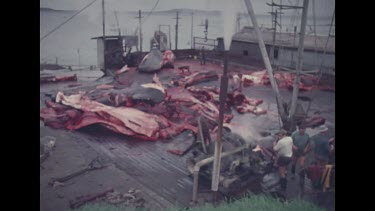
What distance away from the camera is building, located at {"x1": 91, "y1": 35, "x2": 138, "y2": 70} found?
23.0 feet

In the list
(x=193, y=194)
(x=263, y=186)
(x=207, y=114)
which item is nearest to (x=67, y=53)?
(x=207, y=114)

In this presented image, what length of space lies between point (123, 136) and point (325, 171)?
11.5 feet

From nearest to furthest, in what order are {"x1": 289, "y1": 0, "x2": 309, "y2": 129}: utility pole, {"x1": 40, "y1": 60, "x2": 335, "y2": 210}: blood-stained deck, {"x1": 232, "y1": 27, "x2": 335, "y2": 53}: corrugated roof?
{"x1": 40, "y1": 60, "x2": 335, "y2": 210}: blood-stained deck
{"x1": 289, "y1": 0, "x2": 309, "y2": 129}: utility pole
{"x1": 232, "y1": 27, "x2": 335, "y2": 53}: corrugated roof

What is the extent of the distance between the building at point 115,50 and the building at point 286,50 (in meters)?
2.16

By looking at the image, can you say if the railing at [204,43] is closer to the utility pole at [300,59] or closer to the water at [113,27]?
the water at [113,27]

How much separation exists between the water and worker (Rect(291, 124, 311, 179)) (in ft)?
6.67

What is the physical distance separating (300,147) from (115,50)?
402 cm

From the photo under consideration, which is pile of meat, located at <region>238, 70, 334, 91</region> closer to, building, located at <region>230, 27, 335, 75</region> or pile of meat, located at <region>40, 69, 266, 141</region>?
building, located at <region>230, 27, 335, 75</region>

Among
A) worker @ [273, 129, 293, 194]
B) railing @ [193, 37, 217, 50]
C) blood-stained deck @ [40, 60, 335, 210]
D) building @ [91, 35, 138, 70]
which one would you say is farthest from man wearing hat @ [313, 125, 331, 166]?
building @ [91, 35, 138, 70]

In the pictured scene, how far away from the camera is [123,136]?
20.5 ft

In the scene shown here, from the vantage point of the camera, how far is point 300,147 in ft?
19.9

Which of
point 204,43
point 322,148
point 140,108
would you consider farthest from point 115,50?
point 322,148

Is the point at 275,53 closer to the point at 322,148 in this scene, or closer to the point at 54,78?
the point at 322,148

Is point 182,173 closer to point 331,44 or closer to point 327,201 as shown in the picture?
point 327,201
